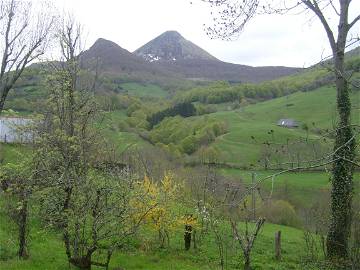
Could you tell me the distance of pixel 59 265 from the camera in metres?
14.5

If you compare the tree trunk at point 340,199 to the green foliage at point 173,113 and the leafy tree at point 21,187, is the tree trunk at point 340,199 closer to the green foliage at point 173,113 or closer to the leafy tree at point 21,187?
the leafy tree at point 21,187

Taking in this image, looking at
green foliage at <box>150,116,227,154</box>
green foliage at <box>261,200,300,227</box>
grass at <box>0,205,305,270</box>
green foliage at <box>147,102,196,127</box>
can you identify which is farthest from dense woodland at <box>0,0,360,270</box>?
green foliage at <box>147,102,196,127</box>

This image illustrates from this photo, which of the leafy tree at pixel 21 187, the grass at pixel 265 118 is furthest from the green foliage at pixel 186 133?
the leafy tree at pixel 21 187

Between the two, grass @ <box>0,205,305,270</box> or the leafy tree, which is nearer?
the leafy tree

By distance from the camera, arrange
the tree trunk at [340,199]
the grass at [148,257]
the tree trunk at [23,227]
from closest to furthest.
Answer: the tree trunk at [23,227], the tree trunk at [340,199], the grass at [148,257]

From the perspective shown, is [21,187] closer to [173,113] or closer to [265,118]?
[173,113]

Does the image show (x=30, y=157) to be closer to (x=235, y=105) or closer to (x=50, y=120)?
(x=50, y=120)

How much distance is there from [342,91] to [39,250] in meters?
12.2

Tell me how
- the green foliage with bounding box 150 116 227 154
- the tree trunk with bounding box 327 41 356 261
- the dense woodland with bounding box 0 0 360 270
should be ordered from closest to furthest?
the dense woodland with bounding box 0 0 360 270 → the tree trunk with bounding box 327 41 356 261 → the green foliage with bounding box 150 116 227 154


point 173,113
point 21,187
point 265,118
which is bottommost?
point 21,187

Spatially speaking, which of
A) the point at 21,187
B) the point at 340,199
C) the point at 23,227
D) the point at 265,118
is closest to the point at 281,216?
the point at 340,199

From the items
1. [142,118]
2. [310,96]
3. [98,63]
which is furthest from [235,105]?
[98,63]

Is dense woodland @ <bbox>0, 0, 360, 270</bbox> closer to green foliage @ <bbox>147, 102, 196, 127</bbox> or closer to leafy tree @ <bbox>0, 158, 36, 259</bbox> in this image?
leafy tree @ <bbox>0, 158, 36, 259</bbox>

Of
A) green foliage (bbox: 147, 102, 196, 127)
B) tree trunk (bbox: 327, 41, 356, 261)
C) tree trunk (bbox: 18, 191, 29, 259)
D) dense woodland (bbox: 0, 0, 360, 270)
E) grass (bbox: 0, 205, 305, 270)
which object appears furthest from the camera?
green foliage (bbox: 147, 102, 196, 127)
